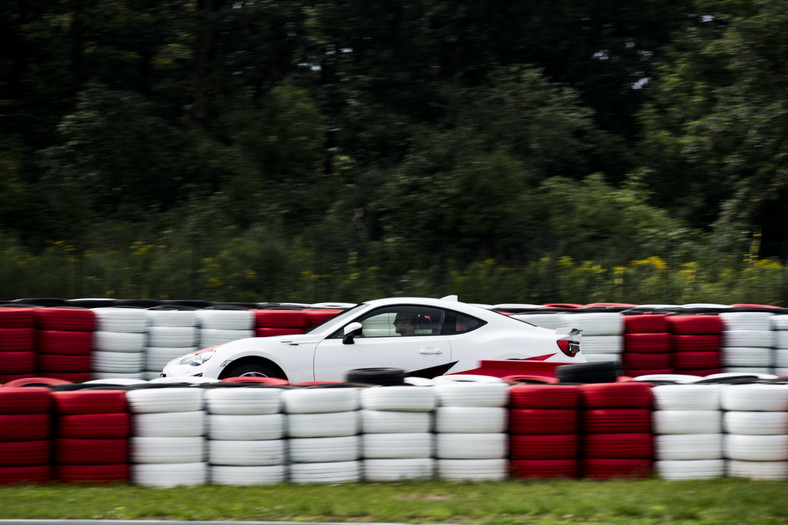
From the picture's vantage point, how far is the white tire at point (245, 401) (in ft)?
20.4

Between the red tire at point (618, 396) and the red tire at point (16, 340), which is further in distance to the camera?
the red tire at point (16, 340)

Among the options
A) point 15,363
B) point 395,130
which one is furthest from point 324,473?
point 395,130

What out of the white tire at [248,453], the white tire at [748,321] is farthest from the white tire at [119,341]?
the white tire at [748,321]

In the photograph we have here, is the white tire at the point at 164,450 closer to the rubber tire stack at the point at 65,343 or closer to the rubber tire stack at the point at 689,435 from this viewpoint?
the rubber tire stack at the point at 689,435

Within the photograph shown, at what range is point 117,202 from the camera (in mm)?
25000

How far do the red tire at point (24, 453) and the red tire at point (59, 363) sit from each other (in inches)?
167

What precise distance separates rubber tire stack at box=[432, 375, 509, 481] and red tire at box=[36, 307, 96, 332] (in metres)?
5.63

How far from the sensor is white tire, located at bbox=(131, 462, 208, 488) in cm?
609

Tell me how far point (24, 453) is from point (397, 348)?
11.8ft

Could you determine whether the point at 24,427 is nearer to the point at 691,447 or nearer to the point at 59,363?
the point at 59,363

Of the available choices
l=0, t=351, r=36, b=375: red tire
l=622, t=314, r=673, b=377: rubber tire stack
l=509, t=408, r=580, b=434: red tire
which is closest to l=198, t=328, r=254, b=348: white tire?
l=0, t=351, r=36, b=375: red tire

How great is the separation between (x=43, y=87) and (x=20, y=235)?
42.3ft

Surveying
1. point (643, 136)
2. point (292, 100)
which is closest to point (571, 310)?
point (292, 100)

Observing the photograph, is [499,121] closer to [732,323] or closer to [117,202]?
[117,202]
